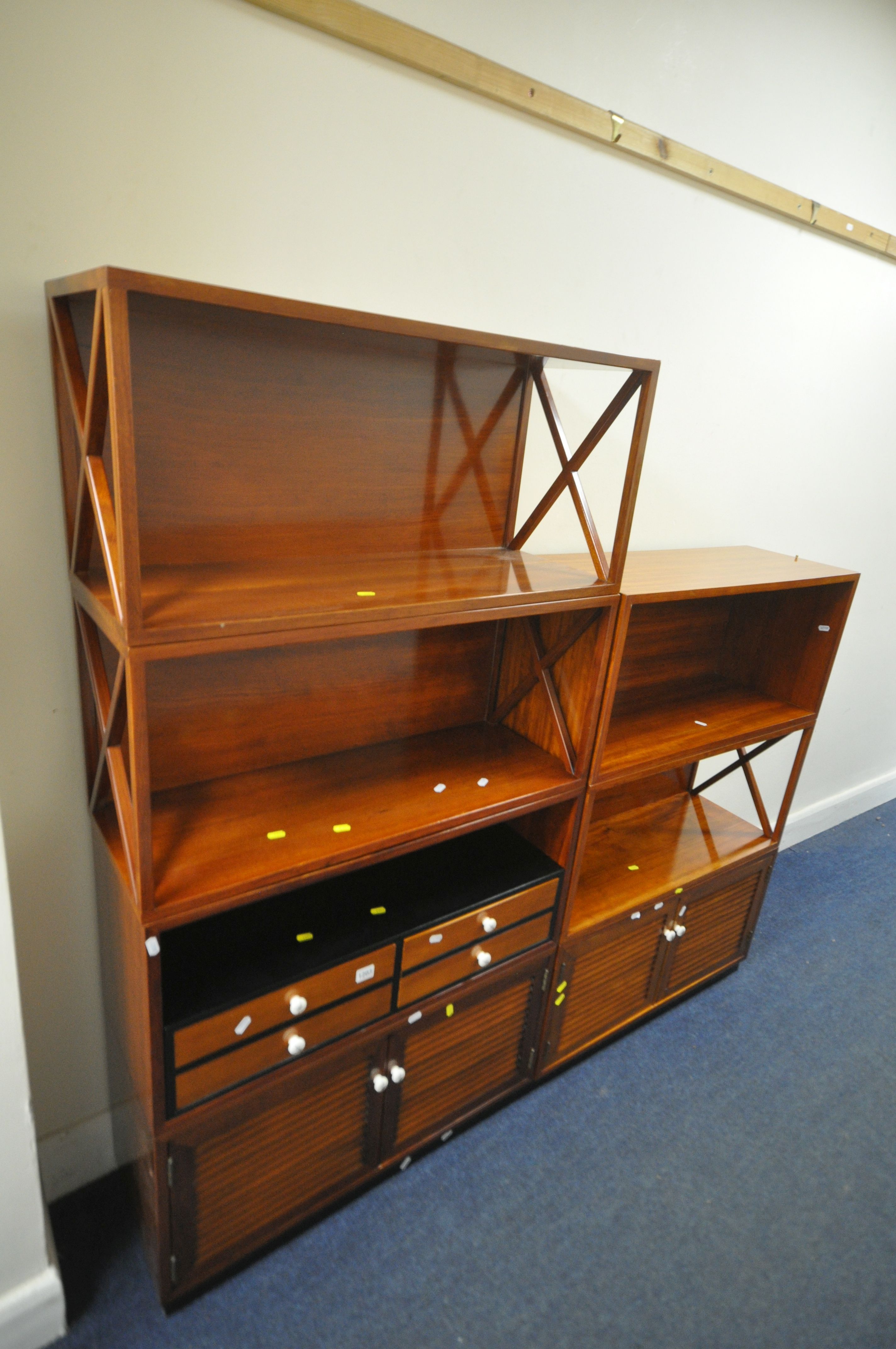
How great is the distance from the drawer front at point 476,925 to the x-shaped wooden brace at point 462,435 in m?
0.82

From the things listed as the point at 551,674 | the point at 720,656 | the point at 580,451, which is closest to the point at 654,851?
the point at 720,656

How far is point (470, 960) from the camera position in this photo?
1643mm

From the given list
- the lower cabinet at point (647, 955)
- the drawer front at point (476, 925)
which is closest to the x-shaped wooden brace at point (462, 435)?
the drawer front at point (476, 925)

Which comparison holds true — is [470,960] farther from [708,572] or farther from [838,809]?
[838,809]

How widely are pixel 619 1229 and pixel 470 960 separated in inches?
27.9

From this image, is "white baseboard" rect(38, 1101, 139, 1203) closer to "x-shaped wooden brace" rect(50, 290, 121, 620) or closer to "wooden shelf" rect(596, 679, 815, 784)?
"x-shaped wooden brace" rect(50, 290, 121, 620)

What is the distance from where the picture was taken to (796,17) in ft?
6.31

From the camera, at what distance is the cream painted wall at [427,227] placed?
3.82 ft

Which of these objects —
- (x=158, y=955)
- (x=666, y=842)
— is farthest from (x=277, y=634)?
(x=666, y=842)

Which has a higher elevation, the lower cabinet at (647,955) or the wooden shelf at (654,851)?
the wooden shelf at (654,851)

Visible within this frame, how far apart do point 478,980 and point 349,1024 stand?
33cm

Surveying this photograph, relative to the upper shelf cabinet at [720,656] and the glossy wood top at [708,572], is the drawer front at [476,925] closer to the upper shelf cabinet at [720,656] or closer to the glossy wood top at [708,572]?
the upper shelf cabinet at [720,656]

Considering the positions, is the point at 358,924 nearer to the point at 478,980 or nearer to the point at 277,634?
the point at 478,980

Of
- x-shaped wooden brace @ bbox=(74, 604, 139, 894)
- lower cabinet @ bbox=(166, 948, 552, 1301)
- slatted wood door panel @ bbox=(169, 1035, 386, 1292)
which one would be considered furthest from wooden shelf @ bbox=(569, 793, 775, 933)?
x-shaped wooden brace @ bbox=(74, 604, 139, 894)
